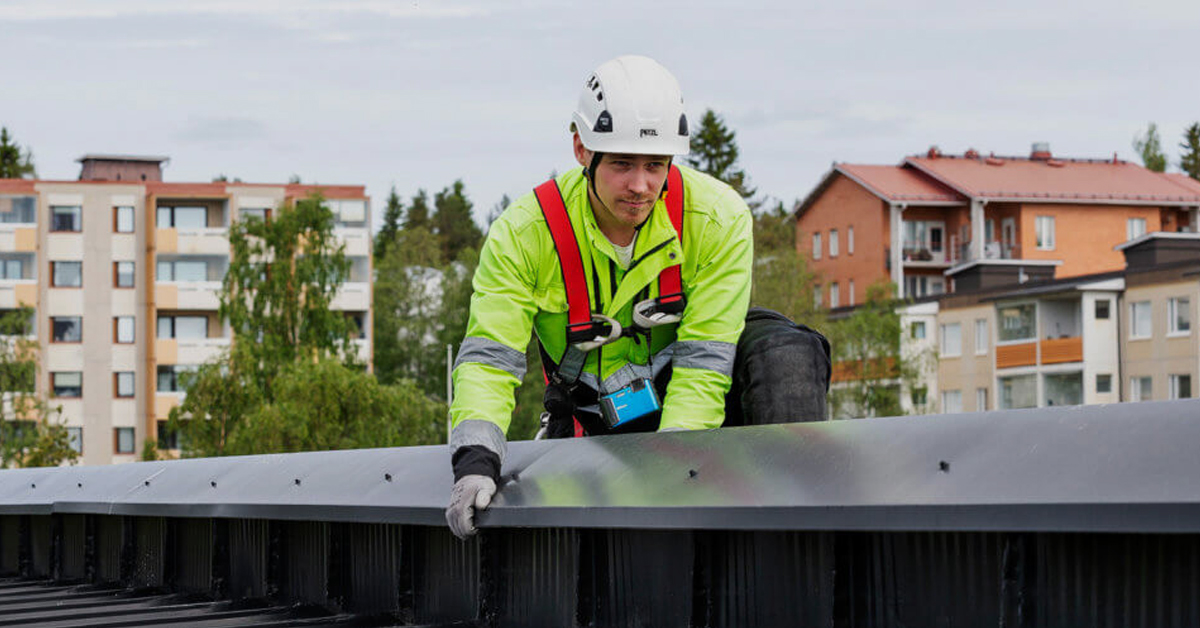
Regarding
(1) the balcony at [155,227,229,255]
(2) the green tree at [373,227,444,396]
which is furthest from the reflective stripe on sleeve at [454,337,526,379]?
(2) the green tree at [373,227,444,396]

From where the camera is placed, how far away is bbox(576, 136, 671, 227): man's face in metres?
6.00

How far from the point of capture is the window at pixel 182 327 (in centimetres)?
9788

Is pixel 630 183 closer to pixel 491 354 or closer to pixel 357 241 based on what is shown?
pixel 491 354

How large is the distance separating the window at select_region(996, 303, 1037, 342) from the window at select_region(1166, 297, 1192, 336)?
840 cm

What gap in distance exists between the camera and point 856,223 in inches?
4097

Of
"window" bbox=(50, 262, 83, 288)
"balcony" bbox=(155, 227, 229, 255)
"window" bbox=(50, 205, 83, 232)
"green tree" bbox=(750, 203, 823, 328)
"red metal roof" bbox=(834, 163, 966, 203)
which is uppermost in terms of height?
"red metal roof" bbox=(834, 163, 966, 203)

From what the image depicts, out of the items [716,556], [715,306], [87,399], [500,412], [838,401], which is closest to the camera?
[716,556]

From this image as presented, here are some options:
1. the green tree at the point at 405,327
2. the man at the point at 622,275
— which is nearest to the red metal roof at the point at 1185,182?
the green tree at the point at 405,327

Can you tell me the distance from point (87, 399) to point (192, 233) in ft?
31.9

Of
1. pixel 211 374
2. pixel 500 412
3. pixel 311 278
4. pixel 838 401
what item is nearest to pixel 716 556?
pixel 500 412

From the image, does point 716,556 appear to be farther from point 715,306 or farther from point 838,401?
point 838,401

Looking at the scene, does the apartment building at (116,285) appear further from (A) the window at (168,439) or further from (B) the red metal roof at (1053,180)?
(B) the red metal roof at (1053,180)

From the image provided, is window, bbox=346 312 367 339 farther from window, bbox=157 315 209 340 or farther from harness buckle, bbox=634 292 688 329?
harness buckle, bbox=634 292 688 329

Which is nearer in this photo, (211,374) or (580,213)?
(580,213)
